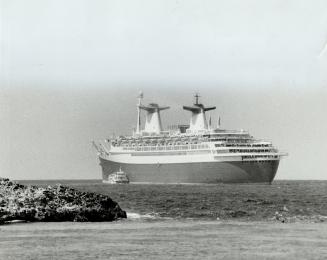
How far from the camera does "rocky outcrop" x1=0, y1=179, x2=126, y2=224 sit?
2991cm

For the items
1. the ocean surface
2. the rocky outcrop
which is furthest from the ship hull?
the rocky outcrop

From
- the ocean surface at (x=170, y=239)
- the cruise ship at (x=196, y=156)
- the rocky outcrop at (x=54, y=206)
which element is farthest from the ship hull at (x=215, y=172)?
the rocky outcrop at (x=54, y=206)

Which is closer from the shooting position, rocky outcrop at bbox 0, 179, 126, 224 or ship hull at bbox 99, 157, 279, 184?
rocky outcrop at bbox 0, 179, 126, 224

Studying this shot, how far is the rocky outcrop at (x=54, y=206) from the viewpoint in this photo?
29906 millimetres

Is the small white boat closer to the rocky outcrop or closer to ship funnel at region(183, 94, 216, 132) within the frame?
ship funnel at region(183, 94, 216, 132)

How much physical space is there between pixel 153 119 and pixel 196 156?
100ft

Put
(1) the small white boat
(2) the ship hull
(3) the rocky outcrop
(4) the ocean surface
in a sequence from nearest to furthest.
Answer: (4) the ocean surface → (3) the rocky outcrop → (2) the ship hull → (1) the small white boat

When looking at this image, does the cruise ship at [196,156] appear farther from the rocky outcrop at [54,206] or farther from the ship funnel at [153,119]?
the rocky outcrop at [54,206]

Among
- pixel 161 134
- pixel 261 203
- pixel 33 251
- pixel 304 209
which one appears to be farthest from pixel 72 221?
pixel 161 134

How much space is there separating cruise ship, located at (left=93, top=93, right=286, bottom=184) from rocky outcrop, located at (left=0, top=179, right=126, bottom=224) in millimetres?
70202

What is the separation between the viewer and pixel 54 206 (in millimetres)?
30828

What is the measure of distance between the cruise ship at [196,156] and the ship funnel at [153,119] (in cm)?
698

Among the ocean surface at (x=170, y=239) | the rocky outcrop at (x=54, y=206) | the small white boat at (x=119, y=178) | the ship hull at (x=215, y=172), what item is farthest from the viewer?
the small white boat at (x=119, y=178)

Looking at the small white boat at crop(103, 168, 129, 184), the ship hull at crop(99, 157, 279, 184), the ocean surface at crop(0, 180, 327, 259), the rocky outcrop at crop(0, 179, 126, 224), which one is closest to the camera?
the ocean surface at crop(0, 180, 327, 259)
